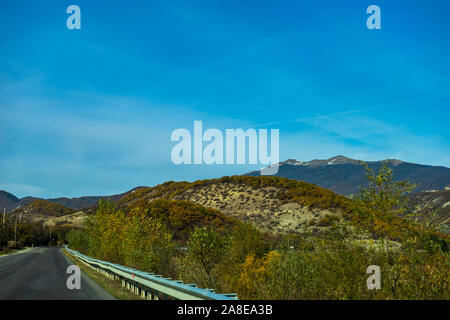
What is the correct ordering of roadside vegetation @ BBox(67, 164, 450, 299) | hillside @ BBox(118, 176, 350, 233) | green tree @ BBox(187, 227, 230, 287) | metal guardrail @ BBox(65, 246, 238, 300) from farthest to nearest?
hillside @ BBox(118, 176, 350, 233) → green tree @ BBox(187, 227, 230, 287) → roadside vegetation @ BBox(67, 164, 450, 299) → metal guardrail @ BBox(65, 246, 238, 300)

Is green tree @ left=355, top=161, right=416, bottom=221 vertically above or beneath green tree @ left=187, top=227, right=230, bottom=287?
above

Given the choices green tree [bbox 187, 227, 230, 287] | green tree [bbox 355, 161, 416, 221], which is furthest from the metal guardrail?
green tree [bbox 355, 161, 416, 221]

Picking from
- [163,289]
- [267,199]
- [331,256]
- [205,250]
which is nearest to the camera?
[331,256]

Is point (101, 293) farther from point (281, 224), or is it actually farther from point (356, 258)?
point (281, 224)

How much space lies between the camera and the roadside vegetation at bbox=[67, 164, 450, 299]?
8680 mm

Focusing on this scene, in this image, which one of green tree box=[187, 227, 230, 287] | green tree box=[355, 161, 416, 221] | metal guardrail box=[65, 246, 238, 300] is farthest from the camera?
green tree box=[187, 227, 230, 287]

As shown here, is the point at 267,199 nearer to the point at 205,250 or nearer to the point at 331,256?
the point at 205,250

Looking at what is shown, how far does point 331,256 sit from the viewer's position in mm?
9297

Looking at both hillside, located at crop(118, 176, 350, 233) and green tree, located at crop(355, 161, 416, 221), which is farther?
hillside, located at crop(118, 176, 350, 233)

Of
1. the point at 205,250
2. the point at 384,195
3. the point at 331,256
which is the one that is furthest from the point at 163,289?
the point at 384,195

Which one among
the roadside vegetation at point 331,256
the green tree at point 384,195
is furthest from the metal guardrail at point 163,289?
the green tree at point 384,195

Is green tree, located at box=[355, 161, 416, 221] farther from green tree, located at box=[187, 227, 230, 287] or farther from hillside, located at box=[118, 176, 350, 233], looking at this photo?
hillside, located at box=[118, 176, 350, 233]
